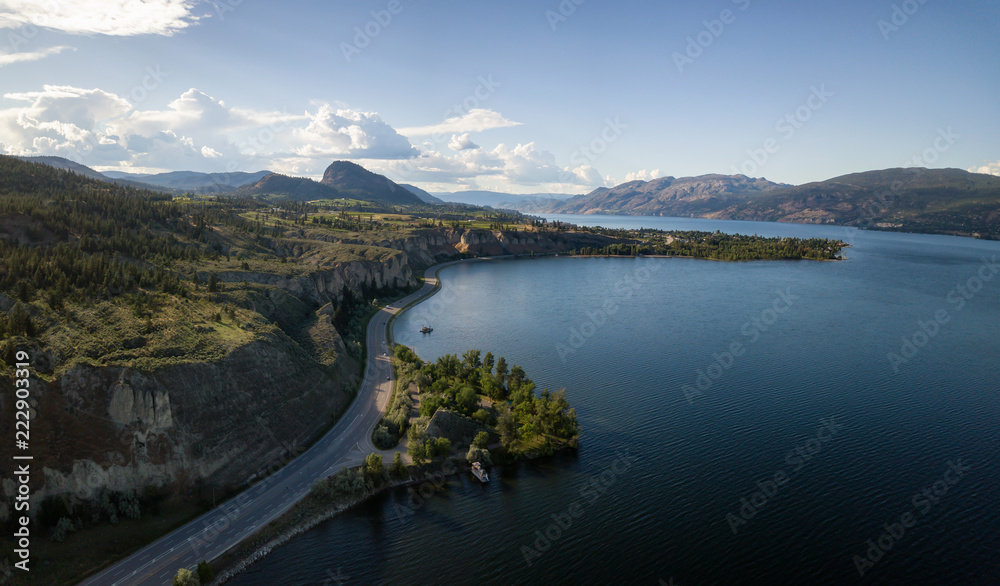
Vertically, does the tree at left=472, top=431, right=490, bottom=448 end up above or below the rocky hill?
below

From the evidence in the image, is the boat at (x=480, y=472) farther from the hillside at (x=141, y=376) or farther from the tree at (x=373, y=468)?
the hillside at (x=141, y=376)

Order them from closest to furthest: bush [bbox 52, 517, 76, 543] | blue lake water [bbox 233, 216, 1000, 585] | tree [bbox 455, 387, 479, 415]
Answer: bush [bbox 52, 517, 76, 543]
blue lake water [bbox 233, 216, 1000, 585]
tree [bbox 455, 387, 479, 415]

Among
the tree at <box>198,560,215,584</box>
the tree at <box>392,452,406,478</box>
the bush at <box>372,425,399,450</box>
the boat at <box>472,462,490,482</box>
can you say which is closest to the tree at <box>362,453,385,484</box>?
the tree at <box>392,452,406,478</box>

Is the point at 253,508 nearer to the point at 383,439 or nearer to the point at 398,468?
the point at 398,468

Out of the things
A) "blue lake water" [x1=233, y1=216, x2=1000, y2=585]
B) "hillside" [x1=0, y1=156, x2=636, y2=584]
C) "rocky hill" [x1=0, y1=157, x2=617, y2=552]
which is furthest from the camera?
"rocky hill" [x1=0, y1=157, x2=617, y2=552]

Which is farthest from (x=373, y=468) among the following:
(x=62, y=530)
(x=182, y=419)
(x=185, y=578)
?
(x=62, y=530)

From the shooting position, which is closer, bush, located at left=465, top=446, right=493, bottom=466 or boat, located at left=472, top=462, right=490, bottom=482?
boat, located at left=472, top=462, right=490, bottom=482

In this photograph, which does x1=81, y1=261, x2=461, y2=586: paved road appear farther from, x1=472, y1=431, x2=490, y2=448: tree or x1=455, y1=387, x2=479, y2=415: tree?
x1=472, y1=431, x2=490, y2=448: tree

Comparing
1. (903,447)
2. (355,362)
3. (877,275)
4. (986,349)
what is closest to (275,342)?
(355,362)
